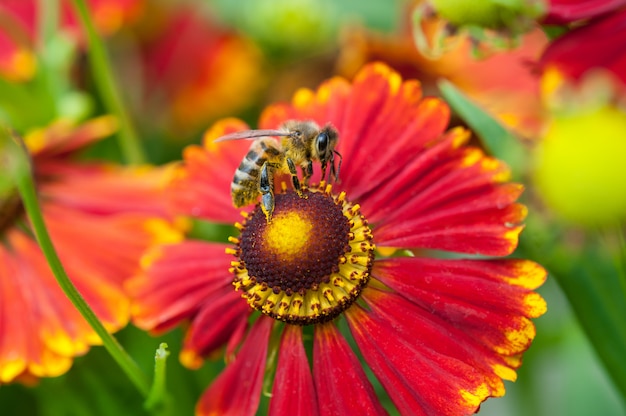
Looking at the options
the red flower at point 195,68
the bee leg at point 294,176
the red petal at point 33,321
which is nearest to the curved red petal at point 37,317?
the red petal at point 33,321

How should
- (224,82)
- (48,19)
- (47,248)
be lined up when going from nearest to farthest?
(47,248)
(48,19)
(224,82)

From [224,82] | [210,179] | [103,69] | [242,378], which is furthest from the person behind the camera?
[224,82]

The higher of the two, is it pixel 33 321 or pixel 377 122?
pixel 377 122

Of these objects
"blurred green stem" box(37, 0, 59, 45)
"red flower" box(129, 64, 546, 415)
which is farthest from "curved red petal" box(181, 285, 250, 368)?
"blurred green stem" box(37, 0, 59, 45)

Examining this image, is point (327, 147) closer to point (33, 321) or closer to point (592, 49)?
point (592, 49)

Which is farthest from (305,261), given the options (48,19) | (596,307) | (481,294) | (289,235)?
→ (48,19)

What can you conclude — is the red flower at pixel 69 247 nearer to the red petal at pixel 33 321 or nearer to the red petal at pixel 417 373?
the red petal at pixel 33 321

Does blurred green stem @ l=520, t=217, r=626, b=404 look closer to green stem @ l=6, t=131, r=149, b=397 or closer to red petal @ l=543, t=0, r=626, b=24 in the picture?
red petal @ l=543, t=0, r=626, b=24
